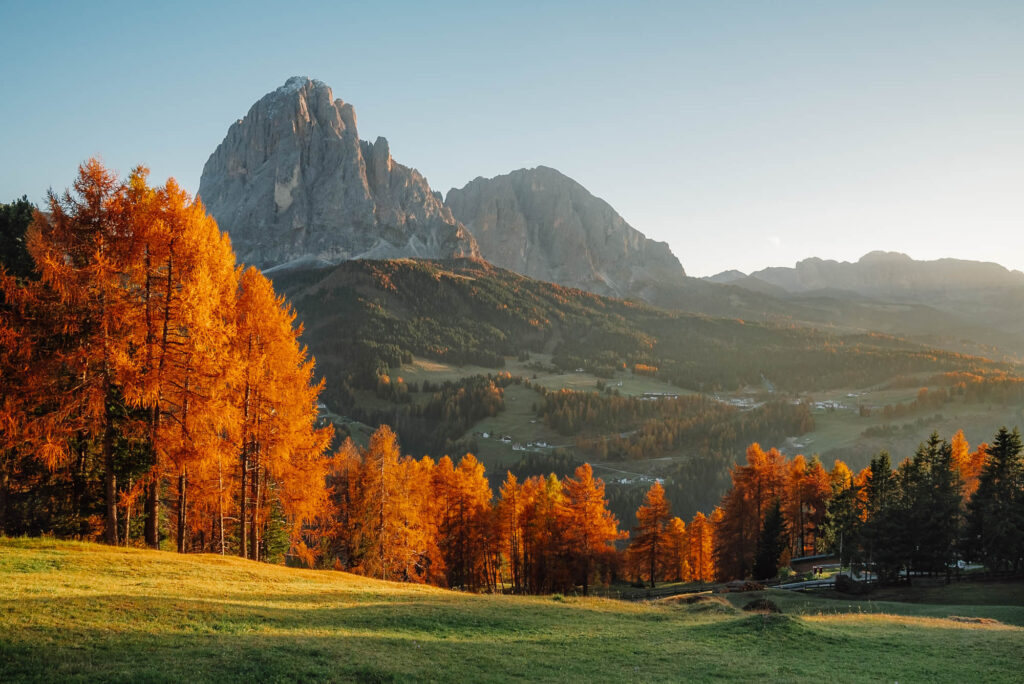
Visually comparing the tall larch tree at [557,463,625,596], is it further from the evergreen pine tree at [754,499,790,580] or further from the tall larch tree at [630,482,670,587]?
the evergreen pine tree at [754,499,790,580]

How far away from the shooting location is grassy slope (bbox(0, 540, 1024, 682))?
39.8 feet

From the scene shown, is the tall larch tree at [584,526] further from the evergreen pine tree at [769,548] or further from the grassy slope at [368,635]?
the grassy slope at [368,635]

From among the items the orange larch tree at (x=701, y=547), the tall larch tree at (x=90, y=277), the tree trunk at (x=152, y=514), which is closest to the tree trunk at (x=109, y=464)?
the tall larch tree at (x=90, y=277)

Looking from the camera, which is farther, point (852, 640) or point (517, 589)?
point (517, 589)

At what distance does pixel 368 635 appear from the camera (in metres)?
16.1

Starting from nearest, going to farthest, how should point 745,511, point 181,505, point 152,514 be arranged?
1. point 152,514
2. point 181,505
3. point 745,511

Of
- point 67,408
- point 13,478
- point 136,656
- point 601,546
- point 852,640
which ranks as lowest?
point 601,546

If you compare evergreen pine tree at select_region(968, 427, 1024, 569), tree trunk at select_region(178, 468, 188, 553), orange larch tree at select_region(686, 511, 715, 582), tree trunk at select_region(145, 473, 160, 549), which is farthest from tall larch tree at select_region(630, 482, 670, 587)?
tree trunk at select_region(145, 473, 160, 549)

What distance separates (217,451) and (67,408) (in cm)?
520

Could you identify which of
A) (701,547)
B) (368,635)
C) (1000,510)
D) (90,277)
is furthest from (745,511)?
(90,277)

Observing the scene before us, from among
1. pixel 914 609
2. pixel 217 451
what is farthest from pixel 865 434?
pixel 217 451

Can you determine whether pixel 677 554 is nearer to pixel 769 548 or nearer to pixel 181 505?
pixel 769 548

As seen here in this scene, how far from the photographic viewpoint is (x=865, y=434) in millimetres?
184625

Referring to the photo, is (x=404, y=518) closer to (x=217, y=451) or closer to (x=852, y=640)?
(x=217, y=451)
